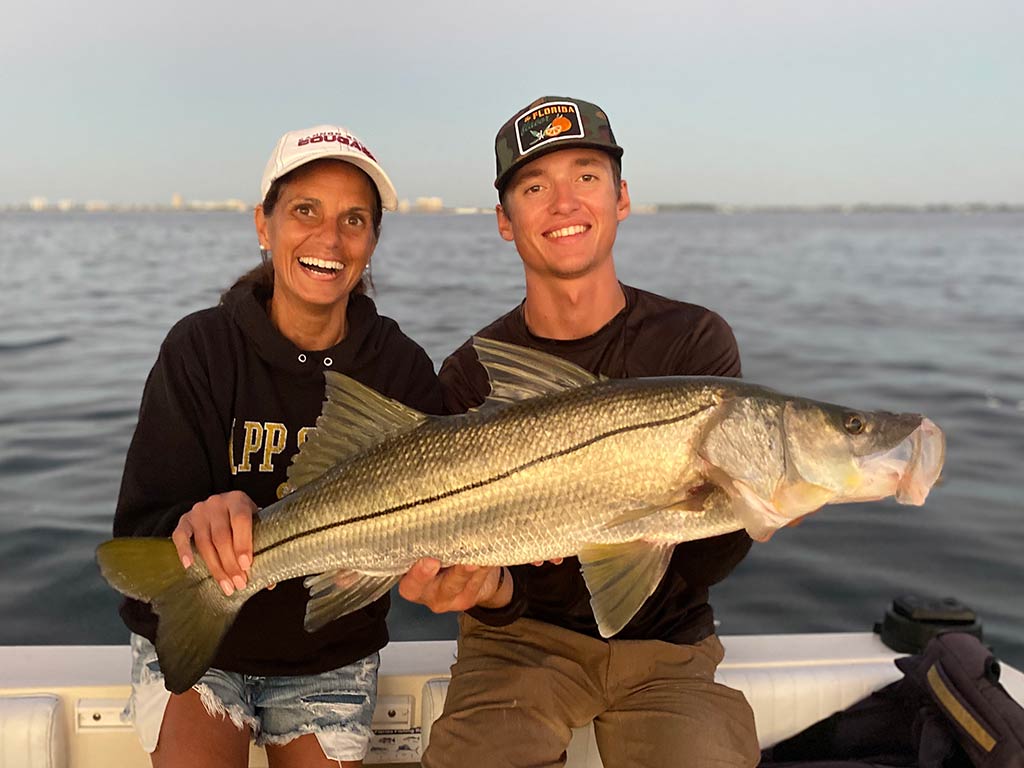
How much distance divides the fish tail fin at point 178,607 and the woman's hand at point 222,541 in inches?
1.7

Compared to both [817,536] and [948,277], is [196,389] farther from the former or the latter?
[948,277]

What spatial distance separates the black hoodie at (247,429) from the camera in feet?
10.5

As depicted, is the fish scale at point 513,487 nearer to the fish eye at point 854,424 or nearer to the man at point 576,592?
the man at point 576,592

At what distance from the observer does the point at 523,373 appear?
9.36 feet

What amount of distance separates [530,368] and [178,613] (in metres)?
1.33

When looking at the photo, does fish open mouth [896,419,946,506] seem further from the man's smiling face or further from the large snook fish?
the man's smiling face

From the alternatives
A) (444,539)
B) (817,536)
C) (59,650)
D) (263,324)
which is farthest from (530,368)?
(817,536)

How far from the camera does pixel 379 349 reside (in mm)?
3629

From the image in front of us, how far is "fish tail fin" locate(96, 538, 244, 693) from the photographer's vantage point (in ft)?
8.86

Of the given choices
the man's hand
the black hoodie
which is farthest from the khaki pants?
the black hoodie

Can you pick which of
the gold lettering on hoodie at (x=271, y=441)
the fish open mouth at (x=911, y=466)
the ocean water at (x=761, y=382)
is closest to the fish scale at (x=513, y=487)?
the fish open mouth at (x=911, y=466)

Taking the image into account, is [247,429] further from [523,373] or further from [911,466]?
[911,466]

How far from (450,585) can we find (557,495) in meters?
0.54

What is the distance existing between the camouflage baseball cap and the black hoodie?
3.03 ft
